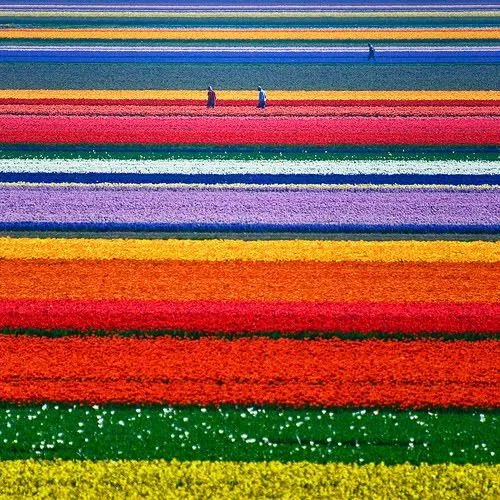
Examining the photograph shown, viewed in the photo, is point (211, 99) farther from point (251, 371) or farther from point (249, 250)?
point (251, 371)

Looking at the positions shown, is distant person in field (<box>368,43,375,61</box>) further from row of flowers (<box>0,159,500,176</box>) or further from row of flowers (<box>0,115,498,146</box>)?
row of flowers (<box>0,159,500,176</box>)

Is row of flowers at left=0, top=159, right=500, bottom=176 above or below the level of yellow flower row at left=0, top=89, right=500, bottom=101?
below

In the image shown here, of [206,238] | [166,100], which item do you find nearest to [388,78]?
[166,100]

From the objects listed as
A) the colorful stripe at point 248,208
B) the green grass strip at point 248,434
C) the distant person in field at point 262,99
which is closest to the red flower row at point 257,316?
the green grass strip at point 248,434

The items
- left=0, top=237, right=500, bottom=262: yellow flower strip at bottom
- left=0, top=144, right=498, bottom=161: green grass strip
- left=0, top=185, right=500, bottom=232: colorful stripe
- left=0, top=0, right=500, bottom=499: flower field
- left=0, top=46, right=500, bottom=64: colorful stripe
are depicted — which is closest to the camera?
left=0, top=0, right=500, bottom=499: flower field

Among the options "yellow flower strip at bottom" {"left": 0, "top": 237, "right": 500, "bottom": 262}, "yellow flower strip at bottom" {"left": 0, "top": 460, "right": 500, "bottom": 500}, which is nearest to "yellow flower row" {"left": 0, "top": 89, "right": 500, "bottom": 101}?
"yellow flower strip at bottom" {"left": 0, "top": 237, "right": 500, "bottom": 262}
